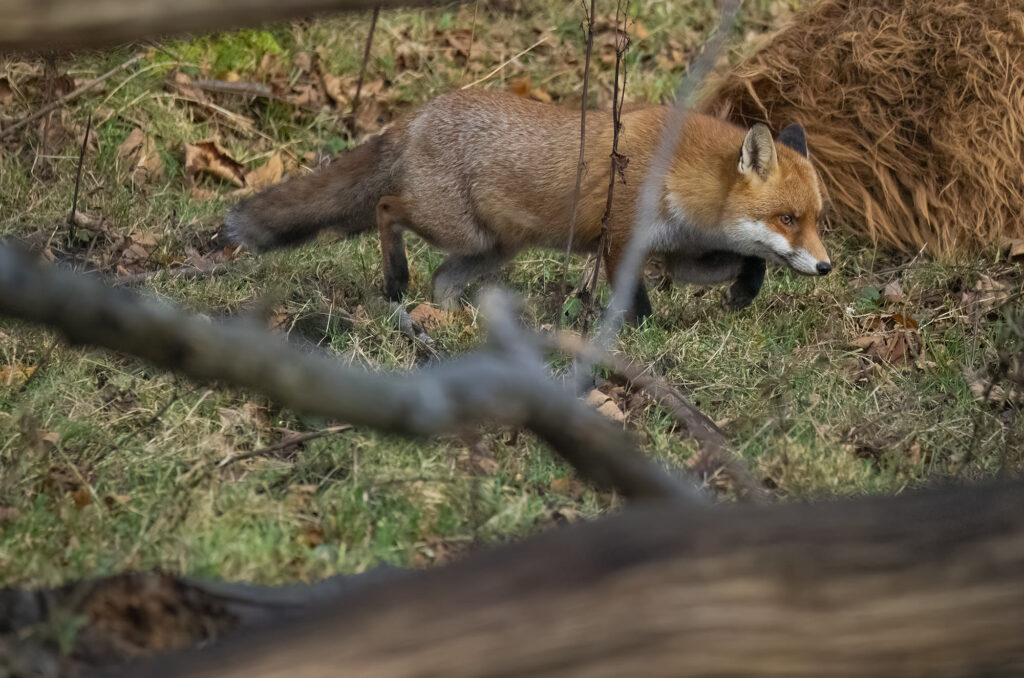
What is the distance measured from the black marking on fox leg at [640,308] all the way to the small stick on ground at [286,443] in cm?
196

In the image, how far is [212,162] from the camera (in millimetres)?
6652

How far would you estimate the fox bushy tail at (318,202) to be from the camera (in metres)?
5.50

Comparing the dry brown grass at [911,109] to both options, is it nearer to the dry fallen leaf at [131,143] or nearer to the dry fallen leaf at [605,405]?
the dry fallen leaf at [605,405]

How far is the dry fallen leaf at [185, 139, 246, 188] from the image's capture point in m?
6.58

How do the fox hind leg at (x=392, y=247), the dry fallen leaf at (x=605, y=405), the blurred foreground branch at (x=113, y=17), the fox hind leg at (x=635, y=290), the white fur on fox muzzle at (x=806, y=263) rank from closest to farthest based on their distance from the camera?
the blurred foreground branch at (x=113, y=17)
the dry fallen leaf at (x=605, y=405)
the white fur on fox muzzle at (x=806, y=263)
the fox hind leg at (x=635, y=290)
the fox hind leg at (x=392, y=247)

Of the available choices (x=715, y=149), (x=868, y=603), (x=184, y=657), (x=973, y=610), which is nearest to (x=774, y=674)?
(x=868, y=603)

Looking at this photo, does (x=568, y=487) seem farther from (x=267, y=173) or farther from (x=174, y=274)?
(x=267, y=173)

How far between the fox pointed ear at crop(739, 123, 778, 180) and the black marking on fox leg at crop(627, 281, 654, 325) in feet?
2.62

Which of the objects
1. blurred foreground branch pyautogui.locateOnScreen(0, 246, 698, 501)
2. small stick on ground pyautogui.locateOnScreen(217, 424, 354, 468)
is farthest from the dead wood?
small stick on ground pyautogui.locateOnScreen(217, 424, 354, 468)

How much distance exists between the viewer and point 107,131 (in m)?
6.53

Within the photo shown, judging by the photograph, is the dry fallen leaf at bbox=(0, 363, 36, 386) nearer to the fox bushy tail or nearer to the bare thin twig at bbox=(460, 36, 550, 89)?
the fox bushy tail

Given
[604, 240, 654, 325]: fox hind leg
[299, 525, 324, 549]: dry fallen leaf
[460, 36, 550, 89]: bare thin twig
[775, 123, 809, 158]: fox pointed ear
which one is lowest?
[299, 525, 324, 549]: dry fallen leaf

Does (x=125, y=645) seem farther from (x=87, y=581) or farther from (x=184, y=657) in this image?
(x=184, y=657)

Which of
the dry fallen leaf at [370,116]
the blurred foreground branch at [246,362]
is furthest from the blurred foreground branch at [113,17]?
the dry fallen leaf at [370,116]
